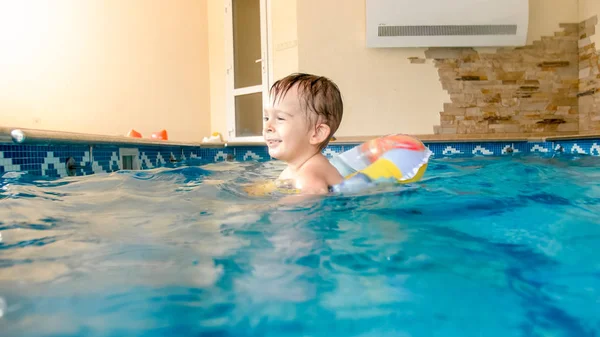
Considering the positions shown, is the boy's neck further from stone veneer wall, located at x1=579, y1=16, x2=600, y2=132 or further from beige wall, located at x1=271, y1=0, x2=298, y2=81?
stone veneer wall, located at x1=579, y1=16, x2=600, y2=132

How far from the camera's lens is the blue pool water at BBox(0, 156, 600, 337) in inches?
27.2

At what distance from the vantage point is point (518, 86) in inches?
280

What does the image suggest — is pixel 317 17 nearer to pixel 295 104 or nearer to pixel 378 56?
pixel 378 56

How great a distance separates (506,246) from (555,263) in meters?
0.14

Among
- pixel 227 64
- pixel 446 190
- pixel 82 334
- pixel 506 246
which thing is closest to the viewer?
pixel 82 334

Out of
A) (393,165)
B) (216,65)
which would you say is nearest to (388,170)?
(393,165)

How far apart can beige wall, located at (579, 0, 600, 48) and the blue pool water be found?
6.14m

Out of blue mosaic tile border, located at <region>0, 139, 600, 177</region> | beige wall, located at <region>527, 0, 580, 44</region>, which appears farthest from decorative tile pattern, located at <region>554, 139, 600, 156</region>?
beige wall, located at <region>527, 0, 580, 44</region>

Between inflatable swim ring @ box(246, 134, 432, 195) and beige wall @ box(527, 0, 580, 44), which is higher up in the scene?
beige wall @ box(527, 0, 580, 44)

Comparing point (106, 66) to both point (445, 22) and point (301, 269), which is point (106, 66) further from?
point (301, 269)

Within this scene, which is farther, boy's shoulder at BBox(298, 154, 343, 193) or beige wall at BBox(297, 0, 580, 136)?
beige wall at BBox(297, 0, 580, 136)

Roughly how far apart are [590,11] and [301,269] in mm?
7567

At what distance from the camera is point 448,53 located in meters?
7.00

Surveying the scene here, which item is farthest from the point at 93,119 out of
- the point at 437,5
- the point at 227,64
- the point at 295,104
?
the point at 295,104
